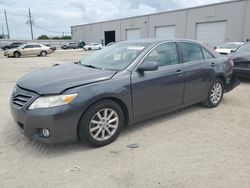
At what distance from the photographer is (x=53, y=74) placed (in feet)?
11.3

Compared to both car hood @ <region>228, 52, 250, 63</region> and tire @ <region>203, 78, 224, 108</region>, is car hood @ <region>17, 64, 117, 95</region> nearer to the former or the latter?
tire @ <region>203, 78, 224, 108</region>

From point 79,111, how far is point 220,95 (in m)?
3.53

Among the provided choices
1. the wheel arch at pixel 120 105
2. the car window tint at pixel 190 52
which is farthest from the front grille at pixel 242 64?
the wheel arch at pixel 120 105

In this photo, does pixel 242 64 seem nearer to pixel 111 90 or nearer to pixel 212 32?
pixel 111 90

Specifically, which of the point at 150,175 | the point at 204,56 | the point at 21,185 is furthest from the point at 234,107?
the point at 21,185

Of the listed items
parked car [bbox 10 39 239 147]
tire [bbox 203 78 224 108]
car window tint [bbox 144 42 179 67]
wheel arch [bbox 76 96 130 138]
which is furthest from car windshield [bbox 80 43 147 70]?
tire [bbox 203 78 224 108]

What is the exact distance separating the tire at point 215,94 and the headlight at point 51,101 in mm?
3190

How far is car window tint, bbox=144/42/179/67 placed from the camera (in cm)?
376

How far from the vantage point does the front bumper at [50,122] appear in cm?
280

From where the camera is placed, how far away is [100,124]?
3195mm

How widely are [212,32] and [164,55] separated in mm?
Answer: 24301

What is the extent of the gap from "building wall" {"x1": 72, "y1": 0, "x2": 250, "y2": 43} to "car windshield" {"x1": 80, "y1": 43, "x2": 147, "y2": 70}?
22997 millimetres

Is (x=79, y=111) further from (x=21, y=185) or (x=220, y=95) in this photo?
(x=220, y=95)

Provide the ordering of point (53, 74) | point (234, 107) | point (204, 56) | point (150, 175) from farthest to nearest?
point (234, 107) → point (204, 56) → point (53, 74) → point (150, 175)
